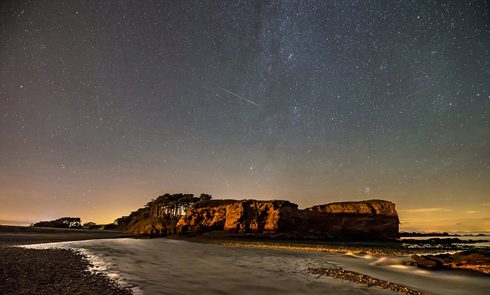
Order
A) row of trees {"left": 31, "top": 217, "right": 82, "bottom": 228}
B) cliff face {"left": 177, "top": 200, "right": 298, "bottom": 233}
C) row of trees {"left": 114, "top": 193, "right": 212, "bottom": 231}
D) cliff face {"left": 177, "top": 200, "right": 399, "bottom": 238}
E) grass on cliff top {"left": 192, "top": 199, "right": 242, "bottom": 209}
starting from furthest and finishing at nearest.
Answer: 1. row of trees {"left": 31, "top": 217, "right": 82, "bottom": 228}
2. row of trees {"left": 114, "top": 193, "right": 212, "bottom": 231}
3. grass on cliff top {"left": 192, "top": 199, "right": 242, "bottom": 209}
4. cliff face {"left": 177, "top": 200, "right": 399, "bottom": 238}
5. cliff face {"left": 177, "top": 200, "right": 298, "bottom": 233}

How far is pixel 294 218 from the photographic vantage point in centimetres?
5662

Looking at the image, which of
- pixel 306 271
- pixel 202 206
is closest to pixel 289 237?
pixel 202 206

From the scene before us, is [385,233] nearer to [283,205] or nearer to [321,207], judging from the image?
[321,207]

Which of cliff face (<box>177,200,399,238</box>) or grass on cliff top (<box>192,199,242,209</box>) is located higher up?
grass on cliff top (<box>192,199,242,209</box>)

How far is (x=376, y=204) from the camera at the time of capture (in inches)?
2544

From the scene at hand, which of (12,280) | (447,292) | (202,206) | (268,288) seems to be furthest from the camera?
(202,206)

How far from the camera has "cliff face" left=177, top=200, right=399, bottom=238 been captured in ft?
177

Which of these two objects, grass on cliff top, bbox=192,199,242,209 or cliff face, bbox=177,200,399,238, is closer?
cliff face, bbox=177,200,399,238

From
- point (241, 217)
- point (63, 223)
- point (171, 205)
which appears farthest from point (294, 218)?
point (63, 223)

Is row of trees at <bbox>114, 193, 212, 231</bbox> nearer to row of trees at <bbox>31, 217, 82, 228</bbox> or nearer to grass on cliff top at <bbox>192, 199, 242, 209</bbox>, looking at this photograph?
grass on cliff top at <bbox>192, 199, 242, 209</bbox>

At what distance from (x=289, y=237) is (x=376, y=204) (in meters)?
33.5

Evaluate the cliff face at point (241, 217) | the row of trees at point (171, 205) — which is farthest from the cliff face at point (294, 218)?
the row of trees at point (171, 205)

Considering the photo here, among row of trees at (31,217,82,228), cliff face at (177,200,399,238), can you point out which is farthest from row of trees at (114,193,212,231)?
row of trees at (31,217,82,228)

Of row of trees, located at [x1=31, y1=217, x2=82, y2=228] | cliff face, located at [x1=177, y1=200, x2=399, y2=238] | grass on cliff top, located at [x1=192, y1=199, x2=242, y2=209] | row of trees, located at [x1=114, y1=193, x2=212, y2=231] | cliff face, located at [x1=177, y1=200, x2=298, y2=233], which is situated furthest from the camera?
row of trees, located at [x1=31, y1=217, x2=82, y2=228]
